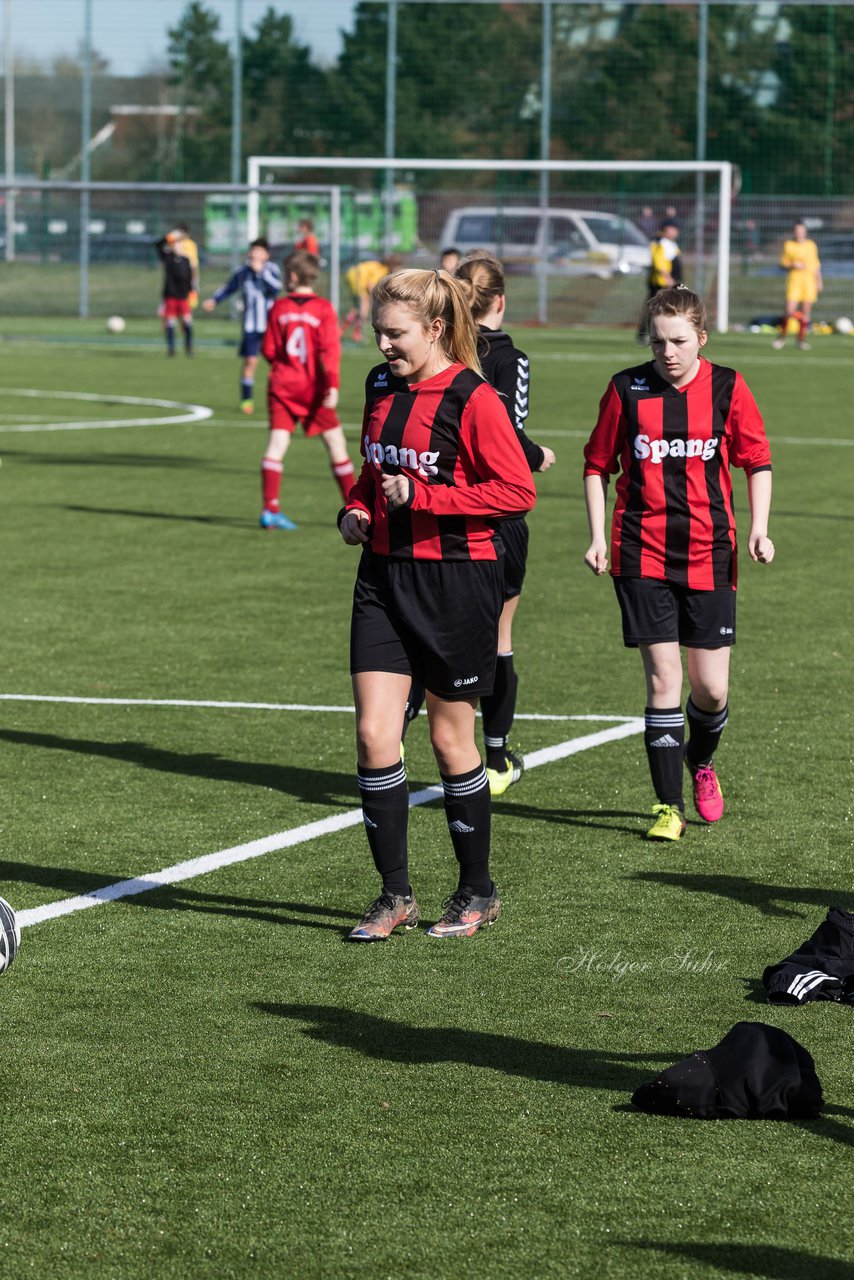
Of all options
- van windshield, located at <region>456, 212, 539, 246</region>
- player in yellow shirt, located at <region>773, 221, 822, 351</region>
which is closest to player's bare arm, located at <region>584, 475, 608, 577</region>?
player in yellow shirt, located at <region>773, 221, 822, 351</region>

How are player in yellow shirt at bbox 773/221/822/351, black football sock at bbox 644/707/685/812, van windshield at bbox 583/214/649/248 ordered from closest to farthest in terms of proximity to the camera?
black football sock at bbox 644/707/685/812, player in yellow shirt at bbox 773/221/822/351, van windshield at bbox 583/214/649/248

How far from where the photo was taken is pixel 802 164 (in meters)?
46.2

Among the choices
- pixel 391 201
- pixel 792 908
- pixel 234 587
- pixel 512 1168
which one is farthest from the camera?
pixel 391 201

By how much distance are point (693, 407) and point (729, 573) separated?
593 millimetres

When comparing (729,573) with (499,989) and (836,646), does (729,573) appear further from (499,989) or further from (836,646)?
(836,646)

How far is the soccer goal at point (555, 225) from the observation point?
42.0 meters

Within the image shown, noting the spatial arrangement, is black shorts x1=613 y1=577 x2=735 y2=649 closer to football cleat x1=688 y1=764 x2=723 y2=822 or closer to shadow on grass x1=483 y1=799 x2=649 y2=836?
football cleat x1=688 y1=764 x2=723 y2=822

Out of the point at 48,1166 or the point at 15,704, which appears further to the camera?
the point at 15,704

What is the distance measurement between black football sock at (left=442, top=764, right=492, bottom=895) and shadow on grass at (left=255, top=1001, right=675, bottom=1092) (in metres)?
0.85

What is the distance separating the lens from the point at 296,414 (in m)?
14.5

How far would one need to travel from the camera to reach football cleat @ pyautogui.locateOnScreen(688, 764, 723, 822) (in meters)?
6.94

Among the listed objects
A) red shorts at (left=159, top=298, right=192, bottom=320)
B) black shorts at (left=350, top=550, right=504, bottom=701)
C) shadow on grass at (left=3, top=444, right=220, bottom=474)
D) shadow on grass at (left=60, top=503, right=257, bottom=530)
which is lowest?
shadow on grass at (left=60, top=503, right=257, bottom=530)

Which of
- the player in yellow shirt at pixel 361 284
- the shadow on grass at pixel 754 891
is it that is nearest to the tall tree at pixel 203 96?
the player in yellow shirt at pixel 361 284

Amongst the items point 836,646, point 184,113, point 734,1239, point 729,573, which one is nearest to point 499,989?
point 734,1239
